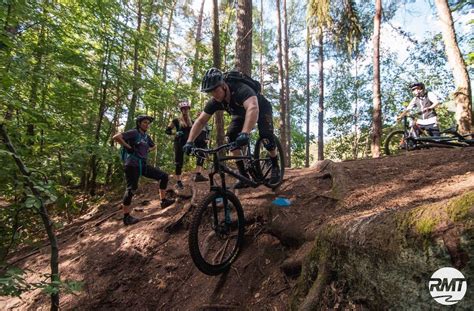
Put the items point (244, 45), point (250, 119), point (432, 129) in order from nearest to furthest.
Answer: point (250, 119) → point (432, 129) → point (244, 45)

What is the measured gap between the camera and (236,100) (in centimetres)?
432

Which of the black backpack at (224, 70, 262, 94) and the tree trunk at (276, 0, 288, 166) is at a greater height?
the tree trunk at (276, 0, 288, 166)

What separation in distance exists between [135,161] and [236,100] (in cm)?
299

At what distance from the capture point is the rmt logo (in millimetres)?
1646

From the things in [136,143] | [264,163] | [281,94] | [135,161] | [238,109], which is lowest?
[264,163]

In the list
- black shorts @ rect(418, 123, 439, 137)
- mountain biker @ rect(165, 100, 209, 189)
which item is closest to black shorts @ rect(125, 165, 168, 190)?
mountain biker @ rect(165, 100, 209, 189)

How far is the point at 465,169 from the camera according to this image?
463 cm

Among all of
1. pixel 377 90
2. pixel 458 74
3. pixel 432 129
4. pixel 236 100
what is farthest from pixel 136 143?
pixel 377 90

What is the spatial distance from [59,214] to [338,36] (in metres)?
13.6

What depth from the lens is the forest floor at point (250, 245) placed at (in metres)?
3.54

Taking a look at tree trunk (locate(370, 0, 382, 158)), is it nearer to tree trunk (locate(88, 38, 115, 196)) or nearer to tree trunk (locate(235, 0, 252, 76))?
tree trunk (locate(235, 0, 252, 76))

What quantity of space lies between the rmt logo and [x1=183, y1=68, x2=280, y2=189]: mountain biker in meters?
2.22

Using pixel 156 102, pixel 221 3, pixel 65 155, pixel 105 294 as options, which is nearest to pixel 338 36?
pixel 156 102

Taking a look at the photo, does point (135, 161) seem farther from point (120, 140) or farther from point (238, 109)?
point (238, 109)
